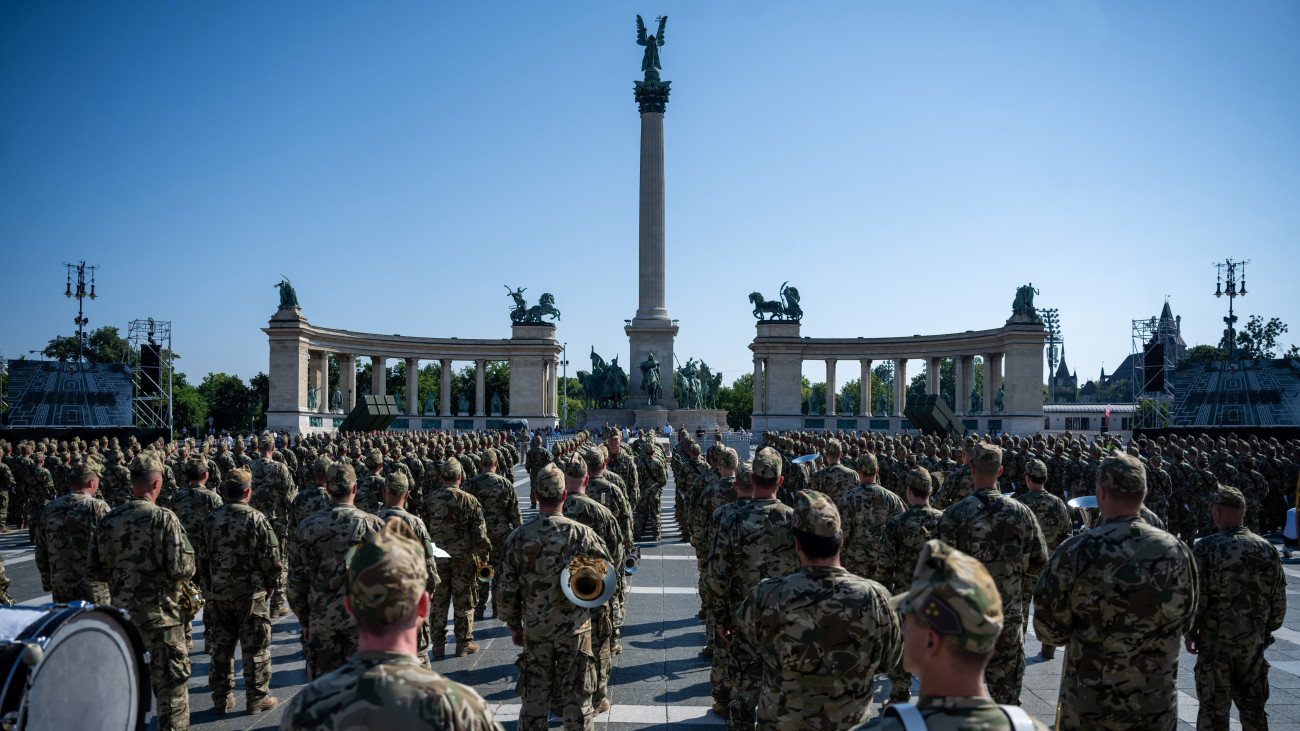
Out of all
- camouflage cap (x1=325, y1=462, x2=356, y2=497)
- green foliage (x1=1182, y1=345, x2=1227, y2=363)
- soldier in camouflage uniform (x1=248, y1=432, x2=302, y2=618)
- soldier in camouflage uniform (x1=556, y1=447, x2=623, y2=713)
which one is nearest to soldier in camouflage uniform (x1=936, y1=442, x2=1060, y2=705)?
soldier in camouflage uniform (x1=556, y1=447, x2=623, y2=713)

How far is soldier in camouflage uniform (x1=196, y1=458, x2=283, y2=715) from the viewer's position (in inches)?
292

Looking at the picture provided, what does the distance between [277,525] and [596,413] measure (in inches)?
1827

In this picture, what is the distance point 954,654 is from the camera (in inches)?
100

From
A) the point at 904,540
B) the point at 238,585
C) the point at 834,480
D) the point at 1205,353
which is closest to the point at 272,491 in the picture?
the point at 238,585

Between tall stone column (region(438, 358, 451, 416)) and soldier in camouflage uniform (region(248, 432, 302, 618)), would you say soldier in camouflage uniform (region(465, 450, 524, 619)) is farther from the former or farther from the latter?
tall stone column (region(438, 358, 451, 416))

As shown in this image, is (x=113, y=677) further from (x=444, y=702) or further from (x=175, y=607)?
(x=175, y=607)

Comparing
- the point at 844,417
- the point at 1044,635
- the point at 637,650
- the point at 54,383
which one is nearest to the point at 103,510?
the point at 637,650

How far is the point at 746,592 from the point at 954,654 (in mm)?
3890

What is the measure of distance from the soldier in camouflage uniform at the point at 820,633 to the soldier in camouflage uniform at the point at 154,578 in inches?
197

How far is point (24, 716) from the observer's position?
3523mm

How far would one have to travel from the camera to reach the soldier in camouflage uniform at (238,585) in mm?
7426

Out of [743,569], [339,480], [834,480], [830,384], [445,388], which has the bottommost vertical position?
[743,569]

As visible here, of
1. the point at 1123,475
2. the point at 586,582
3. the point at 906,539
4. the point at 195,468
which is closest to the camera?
the point at 1123,475

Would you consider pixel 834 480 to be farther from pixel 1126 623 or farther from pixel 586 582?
pixel 1126 623
